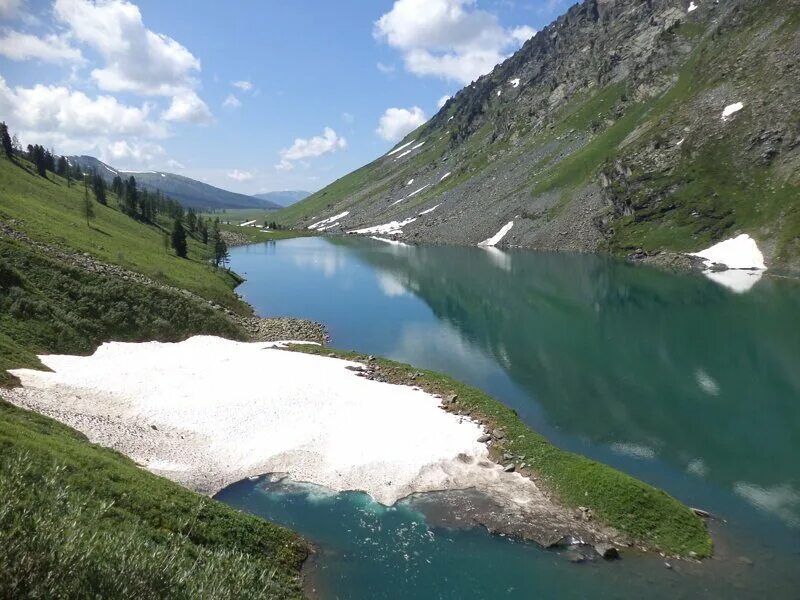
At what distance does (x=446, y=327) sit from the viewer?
71.5 meters

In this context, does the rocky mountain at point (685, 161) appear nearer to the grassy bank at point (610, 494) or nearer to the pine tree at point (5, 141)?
the grassy bank at point (610, 494)

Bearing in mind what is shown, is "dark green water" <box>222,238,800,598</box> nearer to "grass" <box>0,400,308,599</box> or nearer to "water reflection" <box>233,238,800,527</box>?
"water reflection" <box>233,238,800,527</box>

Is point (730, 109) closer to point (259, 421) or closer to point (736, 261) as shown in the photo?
point (736, 261)

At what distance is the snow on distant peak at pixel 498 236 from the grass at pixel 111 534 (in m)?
148

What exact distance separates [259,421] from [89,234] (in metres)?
56.9

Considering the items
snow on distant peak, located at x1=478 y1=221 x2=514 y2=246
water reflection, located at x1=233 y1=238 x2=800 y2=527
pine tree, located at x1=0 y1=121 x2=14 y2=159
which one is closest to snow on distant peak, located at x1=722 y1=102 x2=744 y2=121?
water reflection, located at x1=233 y1=238 x2=800 y2=527

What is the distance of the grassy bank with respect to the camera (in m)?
25.6

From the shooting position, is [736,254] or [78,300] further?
[736,254]

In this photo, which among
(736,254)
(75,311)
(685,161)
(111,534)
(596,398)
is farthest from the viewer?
(685,161)

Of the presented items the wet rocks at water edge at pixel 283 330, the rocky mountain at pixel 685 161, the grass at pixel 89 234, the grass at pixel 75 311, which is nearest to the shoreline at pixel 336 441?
the grass at pixel 75 311

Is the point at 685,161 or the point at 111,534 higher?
the point at 685,161

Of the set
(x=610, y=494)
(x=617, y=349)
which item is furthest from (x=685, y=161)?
(x=610, y=494)

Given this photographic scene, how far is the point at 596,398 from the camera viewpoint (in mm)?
45125

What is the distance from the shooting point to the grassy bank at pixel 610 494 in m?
25.6
